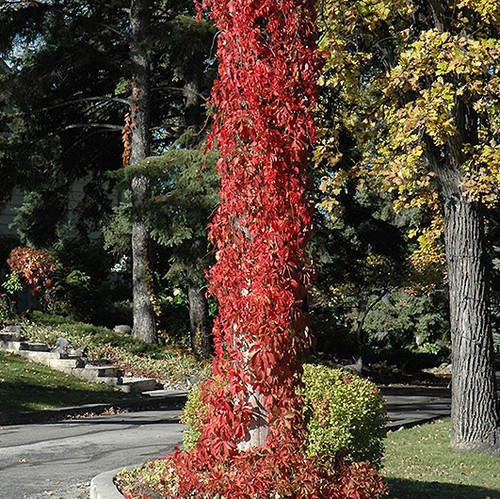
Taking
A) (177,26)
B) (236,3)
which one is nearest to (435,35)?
(236,3)

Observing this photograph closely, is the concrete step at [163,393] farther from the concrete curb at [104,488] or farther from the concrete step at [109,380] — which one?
the concrete curb at [104,488]

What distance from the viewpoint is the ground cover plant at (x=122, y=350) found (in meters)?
21.7

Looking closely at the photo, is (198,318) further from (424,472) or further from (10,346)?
(424,472)

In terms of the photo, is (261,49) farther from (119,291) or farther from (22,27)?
(119,291)

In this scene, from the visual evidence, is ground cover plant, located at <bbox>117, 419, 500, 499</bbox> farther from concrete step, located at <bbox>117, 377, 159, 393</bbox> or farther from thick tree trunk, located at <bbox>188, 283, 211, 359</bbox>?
thick tree trunk, located at <bbox>188, 283, 211, 359</bbox>

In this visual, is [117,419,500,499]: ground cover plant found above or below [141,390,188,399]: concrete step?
below

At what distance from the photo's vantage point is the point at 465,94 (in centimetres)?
1291

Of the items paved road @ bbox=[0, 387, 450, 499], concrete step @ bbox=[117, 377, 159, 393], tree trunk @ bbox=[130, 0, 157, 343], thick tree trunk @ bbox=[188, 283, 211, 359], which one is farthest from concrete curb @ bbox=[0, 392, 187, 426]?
tree trunk @ bbox=[130, 0, 157, 343]

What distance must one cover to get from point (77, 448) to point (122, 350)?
1152 cm

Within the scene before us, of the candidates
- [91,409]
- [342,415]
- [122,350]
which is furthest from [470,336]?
[122,350]

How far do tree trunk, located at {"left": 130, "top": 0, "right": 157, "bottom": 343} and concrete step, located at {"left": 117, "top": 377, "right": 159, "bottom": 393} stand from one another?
4.84 meters

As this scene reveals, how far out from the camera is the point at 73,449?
38.2 ft

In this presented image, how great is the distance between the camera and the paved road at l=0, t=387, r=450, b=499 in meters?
9.00

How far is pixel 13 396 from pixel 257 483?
36.1 ft
